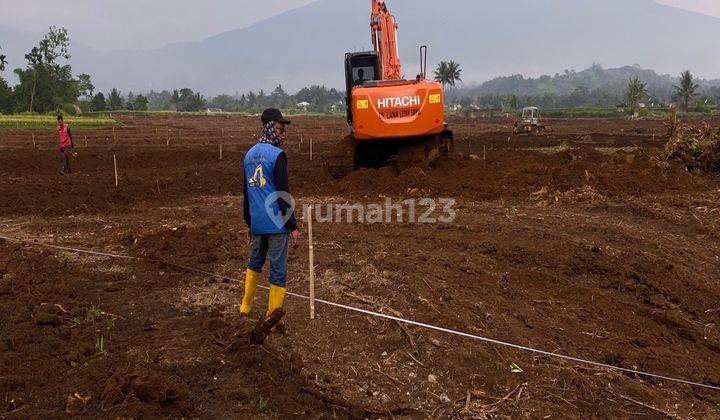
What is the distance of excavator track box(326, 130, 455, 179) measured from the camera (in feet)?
41.8

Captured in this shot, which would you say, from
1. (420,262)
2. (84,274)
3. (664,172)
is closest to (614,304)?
(420,262)

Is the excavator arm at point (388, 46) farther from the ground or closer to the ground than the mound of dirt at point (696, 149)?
farther from the ground

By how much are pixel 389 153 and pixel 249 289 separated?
852 cm

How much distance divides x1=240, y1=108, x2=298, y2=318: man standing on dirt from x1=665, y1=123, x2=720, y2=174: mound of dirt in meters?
12.4

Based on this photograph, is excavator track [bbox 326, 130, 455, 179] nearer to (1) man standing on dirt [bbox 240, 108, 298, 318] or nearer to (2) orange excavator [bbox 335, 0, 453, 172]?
(2) orange excavator [bbox 335, 0, 453, 172]

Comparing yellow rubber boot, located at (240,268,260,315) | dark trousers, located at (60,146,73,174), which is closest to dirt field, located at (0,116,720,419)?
yellow rubber boot, located at (240,268,260,315)

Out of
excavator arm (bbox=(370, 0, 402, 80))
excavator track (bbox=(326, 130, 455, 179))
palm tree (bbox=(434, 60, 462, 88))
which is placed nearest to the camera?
excavator track (bbox=(326, 130, 455, 179))

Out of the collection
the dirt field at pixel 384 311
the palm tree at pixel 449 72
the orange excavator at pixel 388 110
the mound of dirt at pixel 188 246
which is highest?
the palm tree at pixel 449 72

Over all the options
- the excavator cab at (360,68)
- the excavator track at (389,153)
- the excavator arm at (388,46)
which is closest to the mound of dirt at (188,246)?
the excavator track at (389,153)

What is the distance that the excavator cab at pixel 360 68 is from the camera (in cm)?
1365

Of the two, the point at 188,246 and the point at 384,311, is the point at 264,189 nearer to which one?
the point at 384,311

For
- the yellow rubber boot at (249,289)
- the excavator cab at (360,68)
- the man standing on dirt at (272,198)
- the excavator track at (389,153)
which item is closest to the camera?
the man standing on dirt at (272,198)

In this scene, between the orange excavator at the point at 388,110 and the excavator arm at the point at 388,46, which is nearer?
the orange excavator at the point at 388,110

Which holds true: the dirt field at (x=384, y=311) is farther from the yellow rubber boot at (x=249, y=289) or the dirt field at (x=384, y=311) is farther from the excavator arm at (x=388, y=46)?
the excavator arm at (x=388, y=46)
